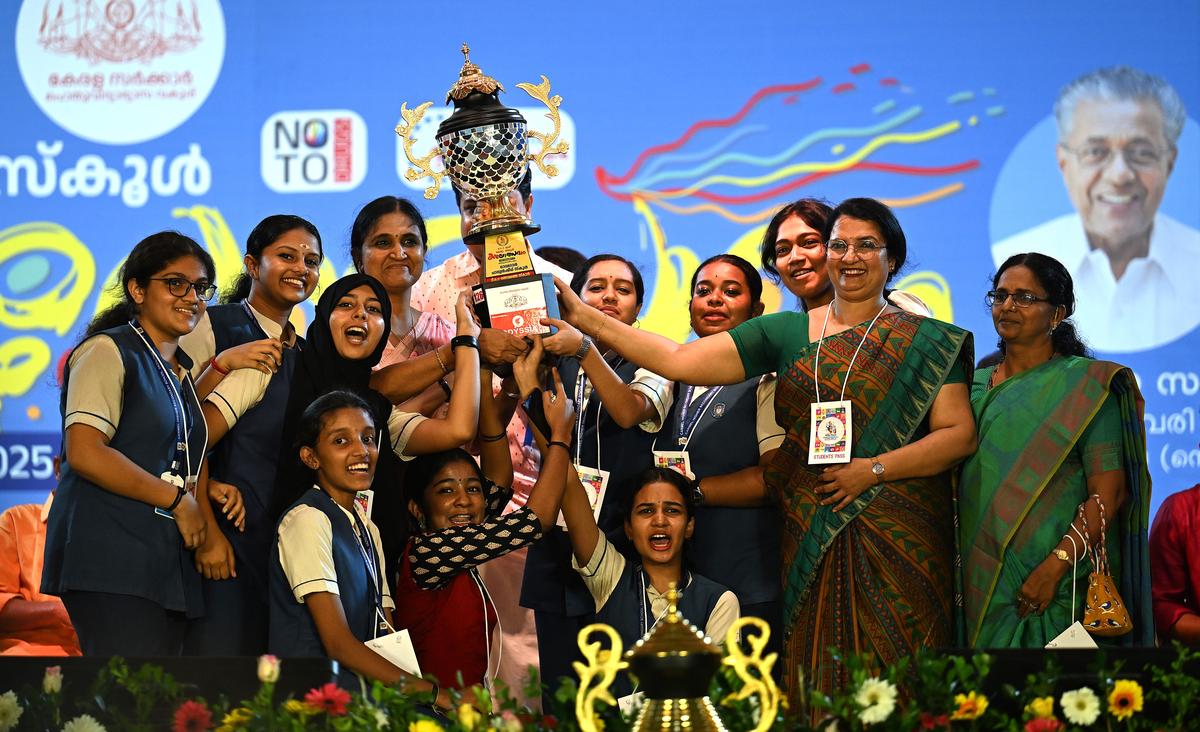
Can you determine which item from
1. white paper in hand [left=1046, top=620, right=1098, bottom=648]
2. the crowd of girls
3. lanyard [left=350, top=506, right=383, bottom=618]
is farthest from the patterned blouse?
white paper in hand [left=1046, top=620, right=1098, bottom=648]

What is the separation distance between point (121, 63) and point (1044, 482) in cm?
347

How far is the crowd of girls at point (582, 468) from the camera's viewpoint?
10.4 ft

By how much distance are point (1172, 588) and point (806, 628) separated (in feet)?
4.67

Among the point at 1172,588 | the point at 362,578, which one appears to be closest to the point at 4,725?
the point at 362,578

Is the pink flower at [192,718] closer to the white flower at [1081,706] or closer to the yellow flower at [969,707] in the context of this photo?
the yellow flower at [969,707]

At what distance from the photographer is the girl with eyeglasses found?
10.2 feet

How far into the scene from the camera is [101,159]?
5.19 meters

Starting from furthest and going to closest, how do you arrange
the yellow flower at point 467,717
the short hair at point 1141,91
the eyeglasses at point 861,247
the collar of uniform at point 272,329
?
the short hair at point 1141,91, the collar of uniform at point 272,329, the eyeglasses at point 861,247, the yellow flower at point 467,717

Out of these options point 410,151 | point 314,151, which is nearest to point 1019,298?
point 410,151

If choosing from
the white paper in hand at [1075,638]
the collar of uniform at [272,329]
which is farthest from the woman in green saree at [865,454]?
the collar of uniform at [272,329]

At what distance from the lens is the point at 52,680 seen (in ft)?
6.50

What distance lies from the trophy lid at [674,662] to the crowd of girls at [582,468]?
4.13 ft

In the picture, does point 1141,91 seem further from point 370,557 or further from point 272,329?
point 370,557

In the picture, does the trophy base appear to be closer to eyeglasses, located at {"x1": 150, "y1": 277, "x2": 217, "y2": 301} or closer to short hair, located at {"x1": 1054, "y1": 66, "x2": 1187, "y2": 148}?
eyeglasses, located at {"x1": 150, "y1": 277, "x2": 217, "y2": 301}
